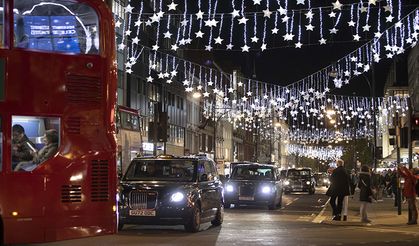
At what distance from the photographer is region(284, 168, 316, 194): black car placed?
166 ft

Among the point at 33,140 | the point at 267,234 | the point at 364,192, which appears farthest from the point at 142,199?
the point at 364,192

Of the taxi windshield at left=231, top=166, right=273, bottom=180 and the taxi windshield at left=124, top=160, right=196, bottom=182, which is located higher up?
the taxi windshield at left=124, top=160, right=196, bottom=182

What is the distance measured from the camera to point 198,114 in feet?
255

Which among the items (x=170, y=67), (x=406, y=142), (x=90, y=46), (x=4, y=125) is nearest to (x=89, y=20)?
(x=90, y=46)

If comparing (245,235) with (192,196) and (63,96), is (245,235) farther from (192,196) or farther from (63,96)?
(63,96)

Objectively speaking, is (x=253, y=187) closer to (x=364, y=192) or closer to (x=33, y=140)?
(x=364, y=192)

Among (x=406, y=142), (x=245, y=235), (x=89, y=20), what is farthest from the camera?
(x=406, y=142)

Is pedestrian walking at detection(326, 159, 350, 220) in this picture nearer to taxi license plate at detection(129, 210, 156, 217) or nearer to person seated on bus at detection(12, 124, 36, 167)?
taxi license plate at detection(129, 210, 156, 217)

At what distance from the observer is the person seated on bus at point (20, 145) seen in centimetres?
1079

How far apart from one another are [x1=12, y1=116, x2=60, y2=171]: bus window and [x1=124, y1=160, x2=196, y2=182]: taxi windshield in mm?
7088

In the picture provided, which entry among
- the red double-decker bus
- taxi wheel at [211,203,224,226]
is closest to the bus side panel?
the red double-decker bus

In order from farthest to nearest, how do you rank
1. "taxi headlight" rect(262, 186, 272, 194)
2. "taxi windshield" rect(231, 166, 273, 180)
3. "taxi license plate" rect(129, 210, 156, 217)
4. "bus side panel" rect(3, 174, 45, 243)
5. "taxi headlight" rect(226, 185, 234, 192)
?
1. "taxi windshield" rect(231, 166, 273, 180)
2. "taxi headlight" rect(226, 185, 234, 192)
3. "taxi headlight" rect(262, 186, 272, 194)
4. "taxi license plate" rect(129, 210, 156, 217)
5. "bus side panel" rect(3, 174, 45, 243)

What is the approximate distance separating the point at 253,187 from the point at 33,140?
727 inches

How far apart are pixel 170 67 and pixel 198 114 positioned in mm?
16975
